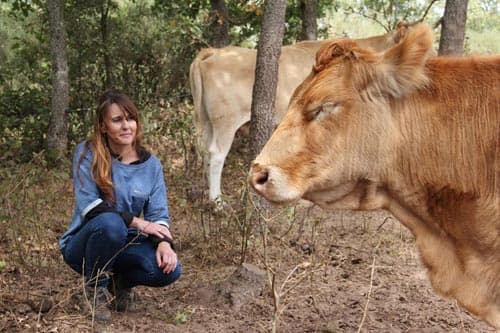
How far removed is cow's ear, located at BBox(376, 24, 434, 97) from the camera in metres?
3.17

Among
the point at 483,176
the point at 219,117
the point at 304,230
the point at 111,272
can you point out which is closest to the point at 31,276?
the point at 111,272

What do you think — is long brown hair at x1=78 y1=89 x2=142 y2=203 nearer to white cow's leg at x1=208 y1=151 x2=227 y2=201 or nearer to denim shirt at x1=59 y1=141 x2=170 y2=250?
denim shirt at x1=59 y1=141 x2=170 y2=250

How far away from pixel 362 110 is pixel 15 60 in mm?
9177

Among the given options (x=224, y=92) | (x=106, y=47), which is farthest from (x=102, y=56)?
(x=224, y=92)

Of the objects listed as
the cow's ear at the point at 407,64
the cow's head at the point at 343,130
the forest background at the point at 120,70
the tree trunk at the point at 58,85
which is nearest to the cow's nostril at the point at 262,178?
the cow's head at the point at 343,130

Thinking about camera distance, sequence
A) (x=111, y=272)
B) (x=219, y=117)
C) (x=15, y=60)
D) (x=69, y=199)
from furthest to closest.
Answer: (x=15, y=60) < (x=219, y=117) < (x=69, y=199) < (x=111, y=272)

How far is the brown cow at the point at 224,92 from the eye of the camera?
901 centimetres

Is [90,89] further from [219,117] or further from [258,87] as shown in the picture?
[258,87]

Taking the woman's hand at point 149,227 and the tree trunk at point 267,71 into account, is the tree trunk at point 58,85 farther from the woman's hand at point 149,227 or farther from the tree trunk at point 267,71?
Result: the woman's hand at point 149,227

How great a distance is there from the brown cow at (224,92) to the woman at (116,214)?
13.8 feet

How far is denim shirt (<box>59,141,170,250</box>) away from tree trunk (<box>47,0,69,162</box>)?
17.3 feet

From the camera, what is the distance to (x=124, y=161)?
448cm

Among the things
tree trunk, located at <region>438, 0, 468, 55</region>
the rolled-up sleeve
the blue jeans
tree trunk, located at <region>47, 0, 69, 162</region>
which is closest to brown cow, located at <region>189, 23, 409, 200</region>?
tree trunk, located at <region>438, 0, 468, 55</region>

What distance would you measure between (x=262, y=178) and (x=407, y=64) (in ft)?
2.75
